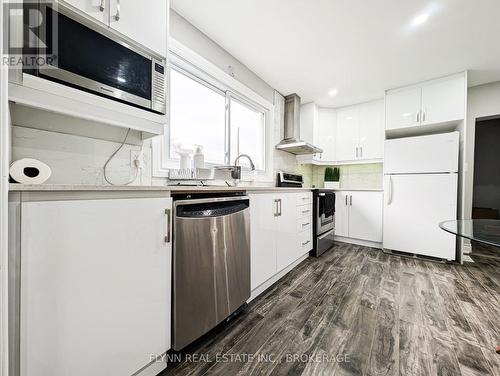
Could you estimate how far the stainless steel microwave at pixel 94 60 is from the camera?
2.74ft

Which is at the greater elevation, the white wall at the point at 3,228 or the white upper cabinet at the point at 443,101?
the white upper cabinet at the point at 443,101

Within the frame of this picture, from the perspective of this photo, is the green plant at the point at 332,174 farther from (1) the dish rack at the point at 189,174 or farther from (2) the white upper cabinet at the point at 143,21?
(2) the white upper cabinet at the point at 143,21

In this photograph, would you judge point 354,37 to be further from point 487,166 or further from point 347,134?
point 487,166

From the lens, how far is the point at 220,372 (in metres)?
1.09

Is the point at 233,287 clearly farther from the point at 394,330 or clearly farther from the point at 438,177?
the point at 438,177

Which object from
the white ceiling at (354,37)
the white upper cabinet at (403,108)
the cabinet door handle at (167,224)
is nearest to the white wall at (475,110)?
the white ceiling at (354,37)

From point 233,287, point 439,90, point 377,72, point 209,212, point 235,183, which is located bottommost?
point 233,287

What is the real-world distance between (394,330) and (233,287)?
3.77ft

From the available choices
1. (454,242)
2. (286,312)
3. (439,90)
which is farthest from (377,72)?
(286,312)

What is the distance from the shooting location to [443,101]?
278cm

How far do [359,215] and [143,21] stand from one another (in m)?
3.63

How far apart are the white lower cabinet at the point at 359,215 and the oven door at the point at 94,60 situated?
336 cm

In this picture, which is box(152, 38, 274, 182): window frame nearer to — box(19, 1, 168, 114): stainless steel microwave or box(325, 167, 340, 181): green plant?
box(19, 1, 168, 114): stainless steel microwave

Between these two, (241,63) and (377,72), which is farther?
(377,72)
